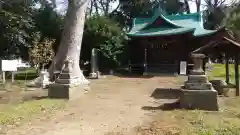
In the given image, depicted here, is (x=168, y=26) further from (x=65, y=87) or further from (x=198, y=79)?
(x=198, y=79)

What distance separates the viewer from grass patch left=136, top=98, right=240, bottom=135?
655 centimetres

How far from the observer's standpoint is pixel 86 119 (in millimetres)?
8109

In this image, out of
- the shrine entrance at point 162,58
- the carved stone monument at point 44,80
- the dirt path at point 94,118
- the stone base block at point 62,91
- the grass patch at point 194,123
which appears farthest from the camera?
the shrine entrance at point 162,58

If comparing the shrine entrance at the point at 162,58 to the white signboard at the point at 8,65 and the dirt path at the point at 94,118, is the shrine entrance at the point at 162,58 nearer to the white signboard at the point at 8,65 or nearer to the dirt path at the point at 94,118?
the white signboard at the point at 8,65

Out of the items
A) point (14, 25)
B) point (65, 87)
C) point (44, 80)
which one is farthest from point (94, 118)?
point (14, 25)

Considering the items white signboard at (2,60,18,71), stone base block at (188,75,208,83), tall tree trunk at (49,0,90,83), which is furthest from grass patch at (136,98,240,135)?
white signboard at (2,60,18,71)

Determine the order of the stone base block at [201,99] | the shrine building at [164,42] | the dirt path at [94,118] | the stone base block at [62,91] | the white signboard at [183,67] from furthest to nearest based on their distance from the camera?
the shrine building at [164,42]
the white signboard at [183,67]
the stone base block at [62,91]
the stone base block at [201,99]
the dirt path at [94,118]

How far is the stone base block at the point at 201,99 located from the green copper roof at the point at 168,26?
13.7 metres

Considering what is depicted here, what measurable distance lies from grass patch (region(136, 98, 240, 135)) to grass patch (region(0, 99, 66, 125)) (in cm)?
327

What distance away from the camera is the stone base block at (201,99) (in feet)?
29.8

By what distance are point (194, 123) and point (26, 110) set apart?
4.97 meters

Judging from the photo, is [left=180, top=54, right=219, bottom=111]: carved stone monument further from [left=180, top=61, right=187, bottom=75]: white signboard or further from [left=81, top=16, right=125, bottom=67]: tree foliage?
[left=81, top=16, right=125, bottom=67]: tree foliage

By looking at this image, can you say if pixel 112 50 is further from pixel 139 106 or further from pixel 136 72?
pixel 139 106

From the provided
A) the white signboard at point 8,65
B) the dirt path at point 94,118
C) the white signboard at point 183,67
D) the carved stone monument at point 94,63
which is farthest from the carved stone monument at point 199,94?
the carved stone monument at point 94,63
